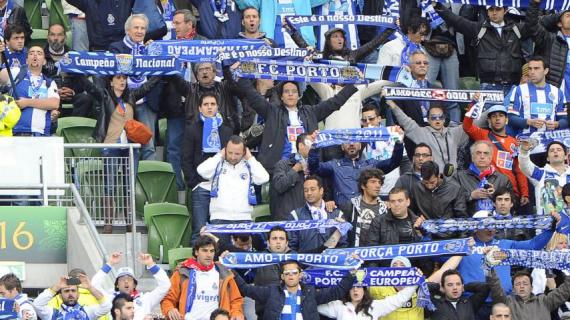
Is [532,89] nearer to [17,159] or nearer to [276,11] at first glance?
[276,11]

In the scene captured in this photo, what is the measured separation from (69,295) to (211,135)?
3.96 meters

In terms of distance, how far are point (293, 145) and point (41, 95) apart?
2.82 metres

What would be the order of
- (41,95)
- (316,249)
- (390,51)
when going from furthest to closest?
1. (390,51)
2. (41,95)
3. (316,249)

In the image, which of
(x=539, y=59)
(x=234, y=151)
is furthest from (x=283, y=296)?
(x=539, y=59)

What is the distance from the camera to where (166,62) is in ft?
83.3

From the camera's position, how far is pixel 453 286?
74.2ft

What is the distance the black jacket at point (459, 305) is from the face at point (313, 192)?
1.57 meters

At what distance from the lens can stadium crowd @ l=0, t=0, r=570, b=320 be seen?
22.5m

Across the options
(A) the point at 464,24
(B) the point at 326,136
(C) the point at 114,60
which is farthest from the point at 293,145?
(A) the point at 464,24

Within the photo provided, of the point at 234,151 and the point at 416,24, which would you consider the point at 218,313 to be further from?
the point at 416,24

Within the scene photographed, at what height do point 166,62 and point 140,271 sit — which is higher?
point 166,62

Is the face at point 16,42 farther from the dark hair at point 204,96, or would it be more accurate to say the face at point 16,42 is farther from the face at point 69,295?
the face at point 69,295

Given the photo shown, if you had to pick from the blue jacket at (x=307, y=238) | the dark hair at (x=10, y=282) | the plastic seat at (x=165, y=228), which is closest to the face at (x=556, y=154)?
the blue jacket at (x=307, y=238)

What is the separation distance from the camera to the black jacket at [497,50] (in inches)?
1081
